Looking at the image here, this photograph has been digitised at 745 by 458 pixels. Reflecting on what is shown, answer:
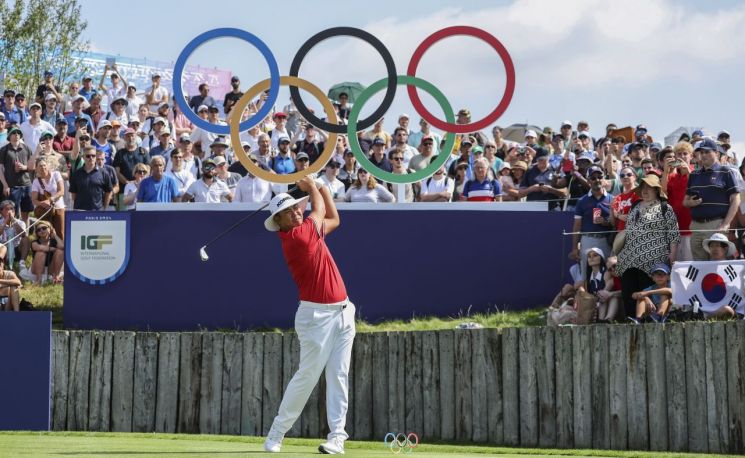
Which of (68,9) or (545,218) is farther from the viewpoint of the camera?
(68,9)

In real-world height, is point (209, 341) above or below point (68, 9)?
below

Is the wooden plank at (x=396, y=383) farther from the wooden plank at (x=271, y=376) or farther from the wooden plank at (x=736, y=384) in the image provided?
the wooden plank at (x=736, y=384)

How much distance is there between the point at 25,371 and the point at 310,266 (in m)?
6.84

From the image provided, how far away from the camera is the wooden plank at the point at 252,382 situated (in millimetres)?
16172

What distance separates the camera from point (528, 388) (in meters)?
14.7

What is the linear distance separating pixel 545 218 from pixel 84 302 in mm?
6684

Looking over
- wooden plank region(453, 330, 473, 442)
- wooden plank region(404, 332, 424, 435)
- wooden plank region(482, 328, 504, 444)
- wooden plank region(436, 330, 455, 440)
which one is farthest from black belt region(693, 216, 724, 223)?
wooden plank region(404, 332, 424, 435)

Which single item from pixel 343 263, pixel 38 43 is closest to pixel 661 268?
pixel 343 263

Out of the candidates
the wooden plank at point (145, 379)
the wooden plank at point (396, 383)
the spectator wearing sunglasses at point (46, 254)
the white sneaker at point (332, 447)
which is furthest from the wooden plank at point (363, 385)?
the spectator wearing sunglasses at point (46, 254)

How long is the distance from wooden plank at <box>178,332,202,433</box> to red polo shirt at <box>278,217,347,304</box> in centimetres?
559

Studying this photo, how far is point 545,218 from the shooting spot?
716 inches

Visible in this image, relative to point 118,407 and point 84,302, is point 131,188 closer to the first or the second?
point 84,302

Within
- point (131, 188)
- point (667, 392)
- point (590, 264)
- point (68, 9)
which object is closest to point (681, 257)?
point (590, 264)

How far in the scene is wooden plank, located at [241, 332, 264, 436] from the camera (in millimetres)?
16172
